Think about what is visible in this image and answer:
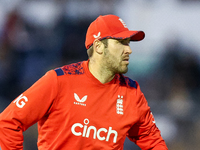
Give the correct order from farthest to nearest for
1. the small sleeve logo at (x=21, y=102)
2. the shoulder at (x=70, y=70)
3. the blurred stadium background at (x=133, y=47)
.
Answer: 1. the blurred stadium background at (x=133, y=47)
2. the shoulder at (x=70, y=70)
3. the small sleeve logo at (x=21, y=102)

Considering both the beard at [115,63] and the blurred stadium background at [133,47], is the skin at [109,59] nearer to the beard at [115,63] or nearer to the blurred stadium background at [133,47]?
the beard at [115,63]

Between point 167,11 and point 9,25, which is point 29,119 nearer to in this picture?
point 9,25

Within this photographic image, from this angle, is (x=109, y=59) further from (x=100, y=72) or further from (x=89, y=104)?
(x=89, y=104)

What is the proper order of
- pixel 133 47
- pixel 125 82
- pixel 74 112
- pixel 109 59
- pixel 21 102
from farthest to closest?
pixel 133 47 → pixel 125 82 → pixel 109 59 → pixel 74 112 → pixel 21 102

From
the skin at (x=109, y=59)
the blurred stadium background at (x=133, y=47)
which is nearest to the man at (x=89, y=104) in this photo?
the skin at (x=109, y=59)

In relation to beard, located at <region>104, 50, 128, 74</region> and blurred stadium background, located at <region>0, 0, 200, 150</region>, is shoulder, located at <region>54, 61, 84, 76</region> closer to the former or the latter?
beard, located at <region>104, 50, 128, 74</region>

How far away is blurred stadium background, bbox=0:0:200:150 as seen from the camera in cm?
328

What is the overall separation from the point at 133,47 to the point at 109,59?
1604 mm

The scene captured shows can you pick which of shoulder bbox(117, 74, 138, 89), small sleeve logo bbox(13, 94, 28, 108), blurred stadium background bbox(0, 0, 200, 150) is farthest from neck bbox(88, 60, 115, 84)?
blurred stadium background bbox(0, 0, 200, 150)

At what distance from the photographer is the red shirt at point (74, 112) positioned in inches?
62.7

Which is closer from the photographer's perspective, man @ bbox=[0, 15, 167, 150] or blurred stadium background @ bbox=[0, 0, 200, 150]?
man @ bbox=[0, 15, 167, 150]

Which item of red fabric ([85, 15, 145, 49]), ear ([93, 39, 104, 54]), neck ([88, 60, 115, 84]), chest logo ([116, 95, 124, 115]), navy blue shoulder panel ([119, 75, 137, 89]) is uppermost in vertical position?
red fabric ([85, 15, 145, 49])

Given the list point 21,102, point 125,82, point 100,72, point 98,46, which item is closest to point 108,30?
point 98,46

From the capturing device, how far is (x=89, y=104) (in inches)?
69.5
